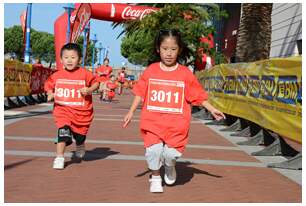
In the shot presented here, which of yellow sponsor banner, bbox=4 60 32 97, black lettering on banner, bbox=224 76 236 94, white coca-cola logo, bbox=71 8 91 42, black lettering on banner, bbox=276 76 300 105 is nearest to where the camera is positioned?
black lettering on banner, bbox=276 76 300 105

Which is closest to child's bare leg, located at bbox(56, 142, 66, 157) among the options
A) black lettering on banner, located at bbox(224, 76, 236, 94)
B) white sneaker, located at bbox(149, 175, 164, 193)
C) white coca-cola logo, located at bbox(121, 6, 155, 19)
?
white sneaker, located at bbox(149, 175, 164, 193)

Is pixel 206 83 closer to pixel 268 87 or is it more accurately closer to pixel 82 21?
pixel 268 87

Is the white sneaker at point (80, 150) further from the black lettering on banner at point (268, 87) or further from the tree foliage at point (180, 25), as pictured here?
the tree foliage at point (180, 25)

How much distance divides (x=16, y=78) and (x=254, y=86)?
8.80 meters

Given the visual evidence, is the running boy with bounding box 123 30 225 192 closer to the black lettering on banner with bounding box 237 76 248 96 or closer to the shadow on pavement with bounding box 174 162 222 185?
the shadow on pavement with bounding box 174 162 222 185

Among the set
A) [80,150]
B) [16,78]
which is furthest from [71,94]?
[16,78]

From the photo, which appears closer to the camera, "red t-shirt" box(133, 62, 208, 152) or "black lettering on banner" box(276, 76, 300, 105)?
"red t-shirt" box(133, 62, 208, 152)

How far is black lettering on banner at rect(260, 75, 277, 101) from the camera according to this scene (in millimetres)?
8016

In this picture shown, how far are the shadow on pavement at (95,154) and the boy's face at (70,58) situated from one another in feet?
4.10

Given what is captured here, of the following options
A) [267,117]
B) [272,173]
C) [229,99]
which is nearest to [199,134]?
[229,99]

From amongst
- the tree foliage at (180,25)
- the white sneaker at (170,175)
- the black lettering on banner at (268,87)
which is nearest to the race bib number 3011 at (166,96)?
the white sneaker at (170,175)

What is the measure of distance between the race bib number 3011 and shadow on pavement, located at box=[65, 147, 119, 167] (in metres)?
1.83

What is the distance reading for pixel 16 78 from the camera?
51.9ft

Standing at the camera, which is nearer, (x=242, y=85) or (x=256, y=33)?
(x=242, y=85)
